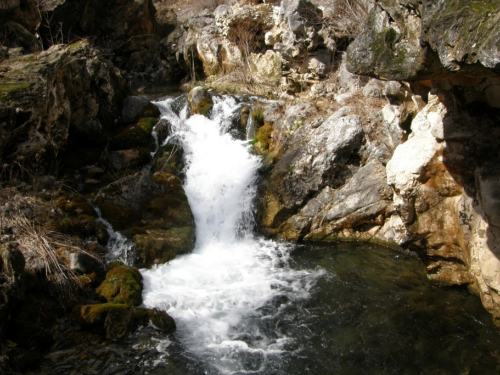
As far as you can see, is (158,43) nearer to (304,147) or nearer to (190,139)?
(190,139)

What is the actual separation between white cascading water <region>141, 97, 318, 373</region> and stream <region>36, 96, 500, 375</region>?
0.9 inches

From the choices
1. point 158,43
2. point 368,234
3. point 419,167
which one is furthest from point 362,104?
point 158,43

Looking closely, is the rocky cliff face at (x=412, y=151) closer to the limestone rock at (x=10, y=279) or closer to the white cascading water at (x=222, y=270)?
the white cascading water at (x=222, y=270)

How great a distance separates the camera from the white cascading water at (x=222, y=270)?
5592 mm

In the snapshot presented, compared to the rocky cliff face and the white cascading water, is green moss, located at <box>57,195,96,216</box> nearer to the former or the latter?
the white cascading water

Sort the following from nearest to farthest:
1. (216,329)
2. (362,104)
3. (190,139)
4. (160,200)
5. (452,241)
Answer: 1. (216,329)
2. (452,241)
3. (160,200)
4. (362,104)
5. (190,139)

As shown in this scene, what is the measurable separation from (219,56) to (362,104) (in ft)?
31.2

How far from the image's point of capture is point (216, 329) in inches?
233

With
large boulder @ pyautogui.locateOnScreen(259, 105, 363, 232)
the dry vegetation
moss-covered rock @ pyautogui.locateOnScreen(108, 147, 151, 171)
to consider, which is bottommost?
the dry vegetation

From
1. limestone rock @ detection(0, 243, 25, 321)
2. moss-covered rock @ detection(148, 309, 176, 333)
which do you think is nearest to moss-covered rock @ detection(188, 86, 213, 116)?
moss-covered rock @ detection(148, 309, 176, 333)

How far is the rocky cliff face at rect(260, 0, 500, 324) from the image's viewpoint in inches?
156

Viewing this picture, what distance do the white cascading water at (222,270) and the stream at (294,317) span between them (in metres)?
0.02

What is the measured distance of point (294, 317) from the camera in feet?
20.0

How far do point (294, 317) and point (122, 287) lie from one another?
2748 millimetres
